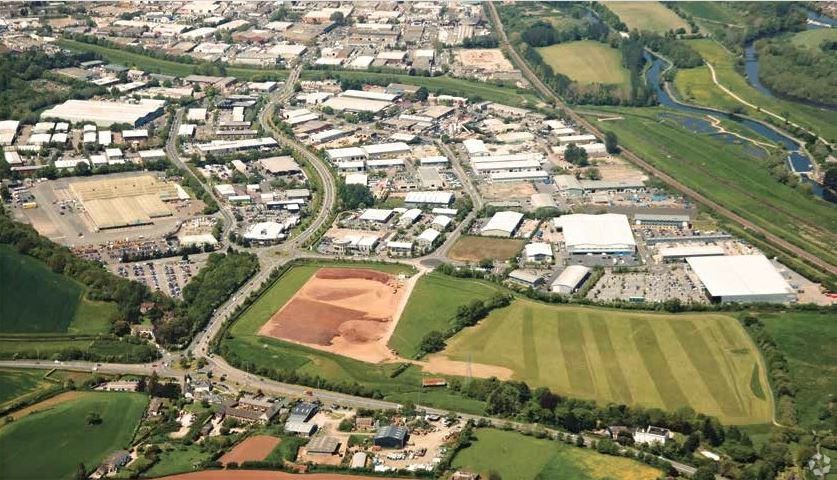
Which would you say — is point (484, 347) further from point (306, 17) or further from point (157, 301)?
point (306, 17)

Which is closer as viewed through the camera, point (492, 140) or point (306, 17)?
point (492, 140)

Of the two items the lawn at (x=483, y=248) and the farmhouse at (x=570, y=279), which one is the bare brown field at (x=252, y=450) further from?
the lawn at (x=483, y=248)

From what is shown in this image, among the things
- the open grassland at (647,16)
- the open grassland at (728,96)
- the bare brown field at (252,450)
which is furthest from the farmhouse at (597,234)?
the open grassland at (647,16)

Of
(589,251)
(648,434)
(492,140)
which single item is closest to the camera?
(648,434)

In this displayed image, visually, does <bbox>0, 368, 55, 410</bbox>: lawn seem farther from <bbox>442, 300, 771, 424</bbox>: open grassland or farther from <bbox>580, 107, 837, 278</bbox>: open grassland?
<bbox>580, 107, 837, 278</bbox>: open grassland

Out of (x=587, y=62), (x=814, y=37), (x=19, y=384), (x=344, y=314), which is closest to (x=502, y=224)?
(x=344, y=314)

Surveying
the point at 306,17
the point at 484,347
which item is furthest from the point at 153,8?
the point at 484,347

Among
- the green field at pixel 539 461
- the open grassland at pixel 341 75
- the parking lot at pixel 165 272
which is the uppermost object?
the open grassland at pixel 341 75
